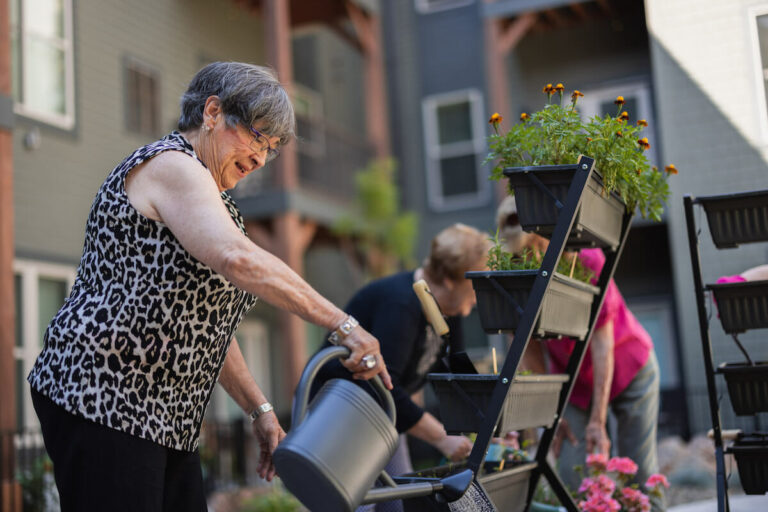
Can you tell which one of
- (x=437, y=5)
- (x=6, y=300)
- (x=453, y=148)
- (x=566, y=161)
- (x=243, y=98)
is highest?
(x=437, y=5)

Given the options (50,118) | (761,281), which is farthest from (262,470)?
(50,118)

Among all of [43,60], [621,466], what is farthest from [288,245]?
[621,466]

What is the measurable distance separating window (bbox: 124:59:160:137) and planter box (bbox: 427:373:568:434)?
7.75 meters

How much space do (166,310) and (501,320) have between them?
979 mm

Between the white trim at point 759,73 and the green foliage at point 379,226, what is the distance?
7960mm

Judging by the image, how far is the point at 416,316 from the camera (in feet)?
10.5

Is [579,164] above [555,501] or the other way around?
above

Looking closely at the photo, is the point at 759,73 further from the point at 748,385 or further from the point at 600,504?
the point at 600,504

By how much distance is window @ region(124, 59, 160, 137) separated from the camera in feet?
31.6

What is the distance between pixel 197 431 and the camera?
2225 millimetres

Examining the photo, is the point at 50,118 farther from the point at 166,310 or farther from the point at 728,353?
the point at 166,310

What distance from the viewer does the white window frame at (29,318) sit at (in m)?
7.91

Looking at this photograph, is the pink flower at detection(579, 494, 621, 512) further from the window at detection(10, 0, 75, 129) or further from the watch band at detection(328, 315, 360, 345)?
the window at detection(10, 0, 75, 129)

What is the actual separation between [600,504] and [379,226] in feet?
26.5
